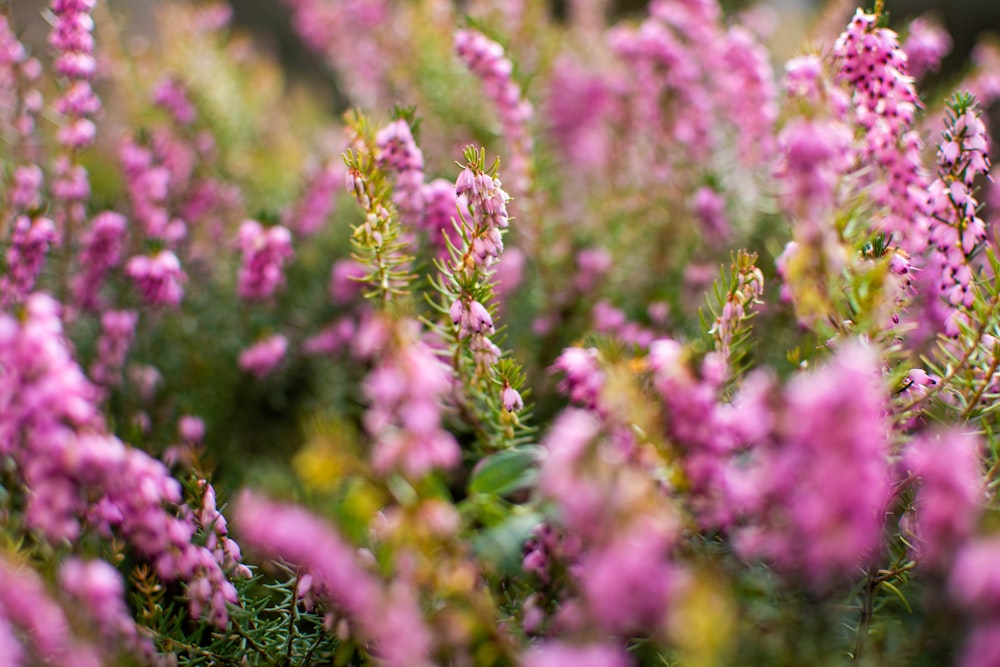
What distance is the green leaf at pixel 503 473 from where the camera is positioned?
3.51ft

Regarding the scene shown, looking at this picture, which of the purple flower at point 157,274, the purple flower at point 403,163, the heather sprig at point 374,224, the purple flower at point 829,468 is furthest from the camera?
the purple flower at point 157,274

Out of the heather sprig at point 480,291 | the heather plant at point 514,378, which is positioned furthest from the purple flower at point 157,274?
the heather sprig at point 480,291

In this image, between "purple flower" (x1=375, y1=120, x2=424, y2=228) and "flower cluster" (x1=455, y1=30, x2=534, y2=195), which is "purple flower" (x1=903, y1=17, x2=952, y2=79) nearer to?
"flower cluster" (x1=455, y1=30, x2=534, y2=195)

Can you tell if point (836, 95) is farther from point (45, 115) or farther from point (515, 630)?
point (45, 115)

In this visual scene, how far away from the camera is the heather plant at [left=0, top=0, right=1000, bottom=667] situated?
768 mm

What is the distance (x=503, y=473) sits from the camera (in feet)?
3.52

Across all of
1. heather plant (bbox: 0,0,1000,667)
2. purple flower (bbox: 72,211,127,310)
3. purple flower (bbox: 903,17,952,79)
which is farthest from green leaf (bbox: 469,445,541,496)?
purple flower (bbox: 903,17,952,79)

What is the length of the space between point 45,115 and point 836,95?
181 cm

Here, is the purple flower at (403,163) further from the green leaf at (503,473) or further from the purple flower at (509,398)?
the green leaf at (503,473)

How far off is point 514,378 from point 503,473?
22 cm

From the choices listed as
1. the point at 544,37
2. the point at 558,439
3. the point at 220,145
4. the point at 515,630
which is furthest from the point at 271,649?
the point at 544,37

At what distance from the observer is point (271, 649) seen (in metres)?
1.24

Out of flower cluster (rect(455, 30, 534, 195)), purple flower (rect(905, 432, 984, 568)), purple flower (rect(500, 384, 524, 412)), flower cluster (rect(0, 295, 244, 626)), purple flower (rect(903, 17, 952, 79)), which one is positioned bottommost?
purple flower (rect(905, 432, 984, 568))

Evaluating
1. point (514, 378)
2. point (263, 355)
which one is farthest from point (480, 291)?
point (263, 355)
